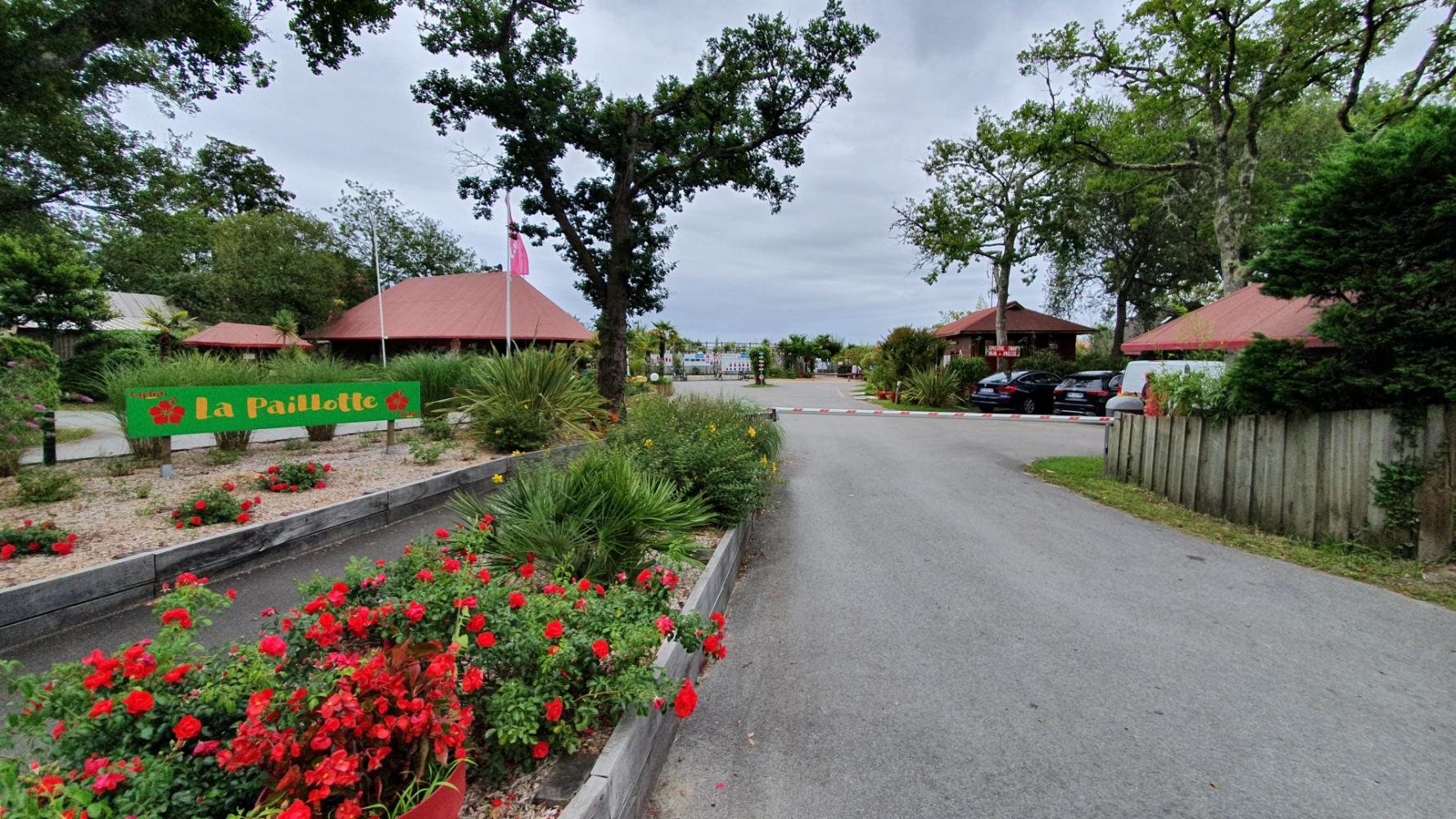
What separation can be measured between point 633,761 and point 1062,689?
238 centimetres

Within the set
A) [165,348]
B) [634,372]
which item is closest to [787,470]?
[634,372]

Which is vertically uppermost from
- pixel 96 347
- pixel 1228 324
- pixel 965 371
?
pixel 1228 324

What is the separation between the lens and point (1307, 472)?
5.74 metres

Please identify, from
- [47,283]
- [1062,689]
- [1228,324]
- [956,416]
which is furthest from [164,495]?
[47,283]

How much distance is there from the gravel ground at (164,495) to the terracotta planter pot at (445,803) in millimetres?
3730

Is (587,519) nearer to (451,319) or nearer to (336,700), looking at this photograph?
(336,700)

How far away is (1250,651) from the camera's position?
3.63m

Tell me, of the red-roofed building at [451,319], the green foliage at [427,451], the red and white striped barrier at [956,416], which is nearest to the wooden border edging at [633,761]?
the green foliage at [427,451]

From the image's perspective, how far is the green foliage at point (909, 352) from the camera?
25.2 m

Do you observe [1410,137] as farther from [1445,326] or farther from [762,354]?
[762,354]

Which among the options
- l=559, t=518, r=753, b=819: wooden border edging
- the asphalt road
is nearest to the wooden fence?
the asphalt road

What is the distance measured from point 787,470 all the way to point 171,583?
735cm

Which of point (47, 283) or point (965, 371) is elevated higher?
point (47, 283)

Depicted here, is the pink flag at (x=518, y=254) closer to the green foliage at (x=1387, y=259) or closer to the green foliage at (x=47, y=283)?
the green foliage at (x=1387, y=259)
